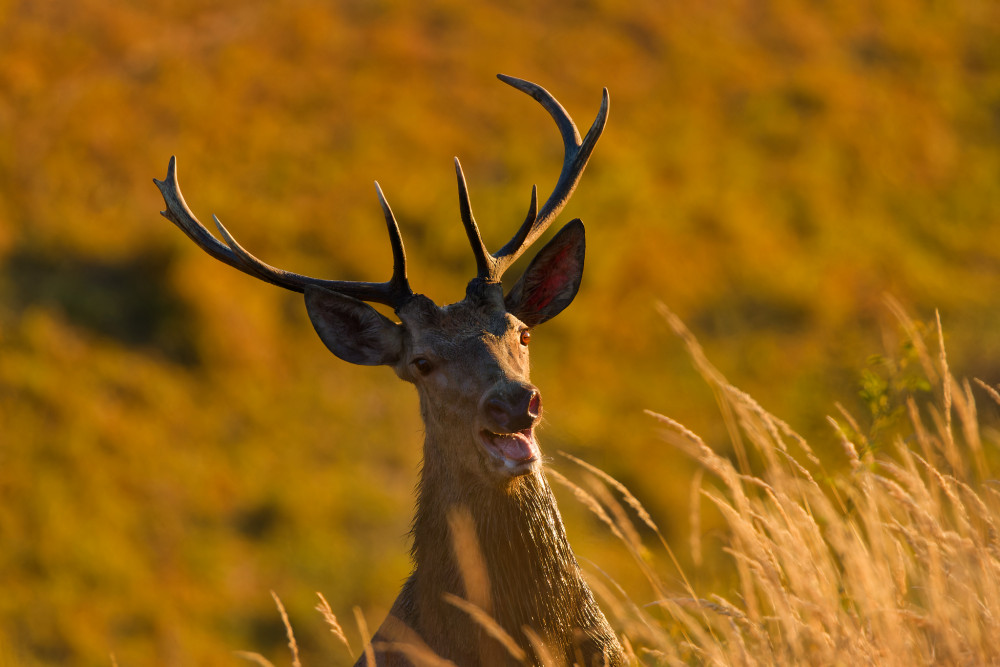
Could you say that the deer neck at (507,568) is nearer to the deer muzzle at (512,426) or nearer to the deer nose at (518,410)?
the deer muzzle at (512,426)

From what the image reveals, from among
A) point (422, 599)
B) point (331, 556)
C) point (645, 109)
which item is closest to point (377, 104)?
point (645, 109)

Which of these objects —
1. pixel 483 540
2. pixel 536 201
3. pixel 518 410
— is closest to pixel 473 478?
pixel 483 540

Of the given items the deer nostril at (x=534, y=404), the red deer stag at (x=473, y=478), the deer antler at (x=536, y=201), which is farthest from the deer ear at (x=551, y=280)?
the deer nostril at (x=534, y=404)

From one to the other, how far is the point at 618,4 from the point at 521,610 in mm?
19162

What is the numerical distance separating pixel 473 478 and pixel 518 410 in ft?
1.72

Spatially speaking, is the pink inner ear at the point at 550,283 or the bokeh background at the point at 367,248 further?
the bokeh background at the point at 367,248

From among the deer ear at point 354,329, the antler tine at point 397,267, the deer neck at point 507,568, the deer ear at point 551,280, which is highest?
the deer ear at point 551,280

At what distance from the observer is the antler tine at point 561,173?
4793 mm

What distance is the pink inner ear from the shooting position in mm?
5004

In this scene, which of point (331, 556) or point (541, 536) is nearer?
point (541, 536)

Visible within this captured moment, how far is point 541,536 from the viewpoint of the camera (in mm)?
4145

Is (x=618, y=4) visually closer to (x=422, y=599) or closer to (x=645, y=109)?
(x=645, y=109)

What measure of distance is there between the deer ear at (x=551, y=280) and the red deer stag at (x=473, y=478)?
216 millimetres

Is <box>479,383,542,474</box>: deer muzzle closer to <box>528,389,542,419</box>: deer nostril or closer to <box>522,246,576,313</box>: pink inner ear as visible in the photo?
<box>528,389,542,419</box>: deer nostril
